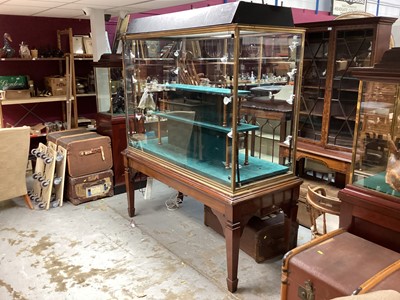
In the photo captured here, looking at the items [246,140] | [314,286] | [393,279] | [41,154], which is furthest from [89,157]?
[393,279]

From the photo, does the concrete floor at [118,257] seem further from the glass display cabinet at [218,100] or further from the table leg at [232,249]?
the glass display cabinet at [218,100]

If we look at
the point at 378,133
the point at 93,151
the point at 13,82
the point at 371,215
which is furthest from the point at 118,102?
the point at 371,215

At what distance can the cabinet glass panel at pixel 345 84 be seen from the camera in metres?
3.25

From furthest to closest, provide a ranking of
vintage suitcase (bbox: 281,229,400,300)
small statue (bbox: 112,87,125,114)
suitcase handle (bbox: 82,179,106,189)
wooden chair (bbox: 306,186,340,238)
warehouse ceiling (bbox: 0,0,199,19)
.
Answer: small statue (bbox: 112,87,125,114) → suitcase handle (bbox: 82,179,106,189) → warehouse ceiling (bbox: 0,0,199,19) → wooden chair (bbox: 306,186,340,238) → vintage suitcase (bbox: 281,229,400,300)

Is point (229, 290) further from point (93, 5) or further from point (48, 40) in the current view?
point (48, 40)

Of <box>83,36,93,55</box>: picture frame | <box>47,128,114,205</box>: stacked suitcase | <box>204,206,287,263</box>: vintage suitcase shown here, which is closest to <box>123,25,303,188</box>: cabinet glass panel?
<box>204,206,287,263</box>: vintage suitcase

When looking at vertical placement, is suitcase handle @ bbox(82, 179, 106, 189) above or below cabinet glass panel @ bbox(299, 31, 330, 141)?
below

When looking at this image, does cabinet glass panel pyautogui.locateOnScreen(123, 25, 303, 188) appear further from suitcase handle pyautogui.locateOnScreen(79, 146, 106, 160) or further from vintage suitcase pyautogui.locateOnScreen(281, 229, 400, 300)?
vintage suitcase pyautogui.locateOnScreen(281, 229, 400, 300)

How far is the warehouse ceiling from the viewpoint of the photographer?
3.75m

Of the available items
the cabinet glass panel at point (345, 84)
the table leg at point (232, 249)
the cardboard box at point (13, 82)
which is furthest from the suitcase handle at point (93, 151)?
the cabinet glass panel at point (345, 84)

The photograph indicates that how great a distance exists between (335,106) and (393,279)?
2256 mm

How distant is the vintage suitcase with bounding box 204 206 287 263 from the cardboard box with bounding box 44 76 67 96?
3.51m

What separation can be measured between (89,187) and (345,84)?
2909mm

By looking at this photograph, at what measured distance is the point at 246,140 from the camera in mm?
2557
